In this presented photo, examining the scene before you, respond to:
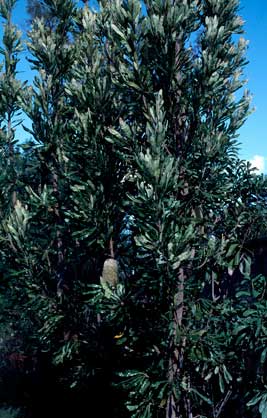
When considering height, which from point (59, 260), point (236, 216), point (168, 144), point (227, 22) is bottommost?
point (59, 260)

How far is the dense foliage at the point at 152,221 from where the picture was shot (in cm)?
477

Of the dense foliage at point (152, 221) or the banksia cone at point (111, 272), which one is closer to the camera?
the dense foliage at point (152, 221)

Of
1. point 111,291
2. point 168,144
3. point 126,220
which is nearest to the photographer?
point 111,291

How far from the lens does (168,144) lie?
551 cm

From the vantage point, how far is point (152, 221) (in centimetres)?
441

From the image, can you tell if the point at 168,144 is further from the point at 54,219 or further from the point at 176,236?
the point at 54,219

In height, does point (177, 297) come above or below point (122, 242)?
below

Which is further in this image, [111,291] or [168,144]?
[168,144]

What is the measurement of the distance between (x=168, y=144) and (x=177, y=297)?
1.93m

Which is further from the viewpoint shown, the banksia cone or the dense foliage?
the banksia cone

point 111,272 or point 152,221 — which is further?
point 111,272

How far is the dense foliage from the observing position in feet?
15.7

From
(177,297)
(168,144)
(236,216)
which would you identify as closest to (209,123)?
(168,144)

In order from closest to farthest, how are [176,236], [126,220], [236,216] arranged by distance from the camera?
[176,236] < [236,216] < [126,220]
